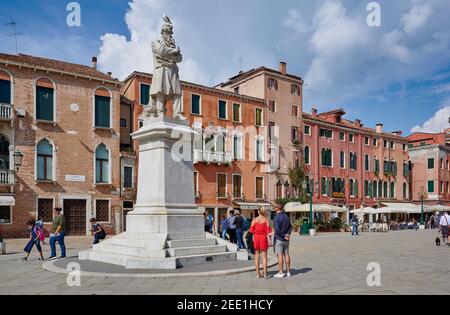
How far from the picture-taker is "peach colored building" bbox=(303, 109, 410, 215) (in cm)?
4374

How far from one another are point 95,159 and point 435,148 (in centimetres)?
4290

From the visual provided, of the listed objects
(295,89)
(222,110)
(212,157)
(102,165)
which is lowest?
(102,165)

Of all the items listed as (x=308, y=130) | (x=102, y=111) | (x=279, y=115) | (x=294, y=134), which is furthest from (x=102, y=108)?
(x=308, y=130)

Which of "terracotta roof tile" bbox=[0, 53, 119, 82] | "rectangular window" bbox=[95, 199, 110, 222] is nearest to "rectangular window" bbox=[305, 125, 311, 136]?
"terracotta roof tile" bbox=[0, 53, 119, 82]

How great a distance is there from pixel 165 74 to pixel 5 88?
59.2 feet

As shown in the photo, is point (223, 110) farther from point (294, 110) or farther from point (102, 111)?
point (102, 111)

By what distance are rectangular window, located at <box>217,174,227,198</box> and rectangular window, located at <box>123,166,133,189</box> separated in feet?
24.7

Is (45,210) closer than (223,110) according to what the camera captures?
Yes

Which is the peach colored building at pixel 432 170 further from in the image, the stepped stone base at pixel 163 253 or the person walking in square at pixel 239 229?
the stepped stone base at pixel 163 253

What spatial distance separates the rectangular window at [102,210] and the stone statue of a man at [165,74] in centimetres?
1864

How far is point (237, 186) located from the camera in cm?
3738

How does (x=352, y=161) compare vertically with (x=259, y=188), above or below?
above

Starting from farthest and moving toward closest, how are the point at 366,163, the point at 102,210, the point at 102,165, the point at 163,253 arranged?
the point at 366,163
the point at 102,165
the point at 102,210
the point at 163,253

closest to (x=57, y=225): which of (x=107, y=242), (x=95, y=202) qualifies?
(x=107, y=242)
